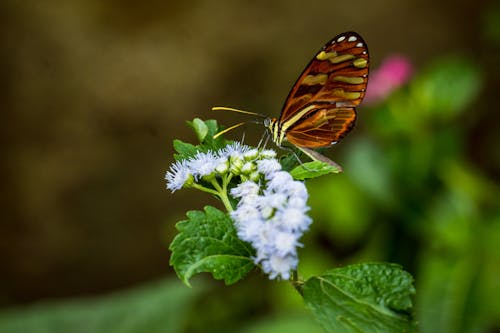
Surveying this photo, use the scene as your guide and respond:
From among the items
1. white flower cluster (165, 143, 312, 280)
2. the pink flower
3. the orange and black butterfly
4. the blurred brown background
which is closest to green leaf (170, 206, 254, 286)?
white flower cluster (165, 143, 312, 280)

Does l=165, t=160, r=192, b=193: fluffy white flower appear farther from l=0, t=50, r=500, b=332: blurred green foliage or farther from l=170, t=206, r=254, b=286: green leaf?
l=0, t=50, r=500, b=332: blurred green foliage

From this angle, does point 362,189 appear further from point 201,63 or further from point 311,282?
point 311,282

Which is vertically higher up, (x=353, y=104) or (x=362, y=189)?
(x=362, y=189)

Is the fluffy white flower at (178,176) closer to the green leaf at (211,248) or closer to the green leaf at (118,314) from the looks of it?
the green leaf at (211,248)

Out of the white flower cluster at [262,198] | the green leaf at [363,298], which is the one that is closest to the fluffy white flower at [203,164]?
the white flower cluster at [262,198]

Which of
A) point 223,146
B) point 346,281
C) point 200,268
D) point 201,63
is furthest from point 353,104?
point 201,63

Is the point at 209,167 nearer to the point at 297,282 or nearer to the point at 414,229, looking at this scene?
the point at 297,282
